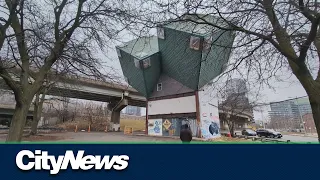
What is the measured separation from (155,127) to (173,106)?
13.7ft

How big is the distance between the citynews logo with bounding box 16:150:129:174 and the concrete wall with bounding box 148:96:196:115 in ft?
76.6

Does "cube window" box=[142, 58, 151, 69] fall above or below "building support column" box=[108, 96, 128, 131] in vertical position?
above

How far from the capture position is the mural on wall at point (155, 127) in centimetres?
2861

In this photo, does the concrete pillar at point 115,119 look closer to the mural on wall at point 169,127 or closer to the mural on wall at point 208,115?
the mural on wall at point 169,127

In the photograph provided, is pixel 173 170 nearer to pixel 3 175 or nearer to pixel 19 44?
pixel 3 175

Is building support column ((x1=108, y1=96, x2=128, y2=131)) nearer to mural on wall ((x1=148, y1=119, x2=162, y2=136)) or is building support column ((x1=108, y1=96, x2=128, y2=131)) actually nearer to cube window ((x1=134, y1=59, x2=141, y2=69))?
mural on wall ((x1=148, y1=119, x2=162, y2=136))

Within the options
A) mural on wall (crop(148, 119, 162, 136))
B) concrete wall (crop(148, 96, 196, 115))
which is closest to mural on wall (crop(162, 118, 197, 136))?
mural on wall (crop(148, 119, 162, 136))

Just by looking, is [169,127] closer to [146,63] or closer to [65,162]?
[146,63]

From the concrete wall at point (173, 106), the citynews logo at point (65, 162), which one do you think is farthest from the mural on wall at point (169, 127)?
the citynews logo at point (65, 162)

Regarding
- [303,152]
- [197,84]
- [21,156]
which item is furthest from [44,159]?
[197,84]

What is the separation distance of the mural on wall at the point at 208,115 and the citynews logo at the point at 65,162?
2284 centimetres

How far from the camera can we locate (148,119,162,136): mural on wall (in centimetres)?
2861

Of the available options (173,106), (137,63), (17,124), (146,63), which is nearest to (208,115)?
(173,106)

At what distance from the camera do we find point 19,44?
703 cm
